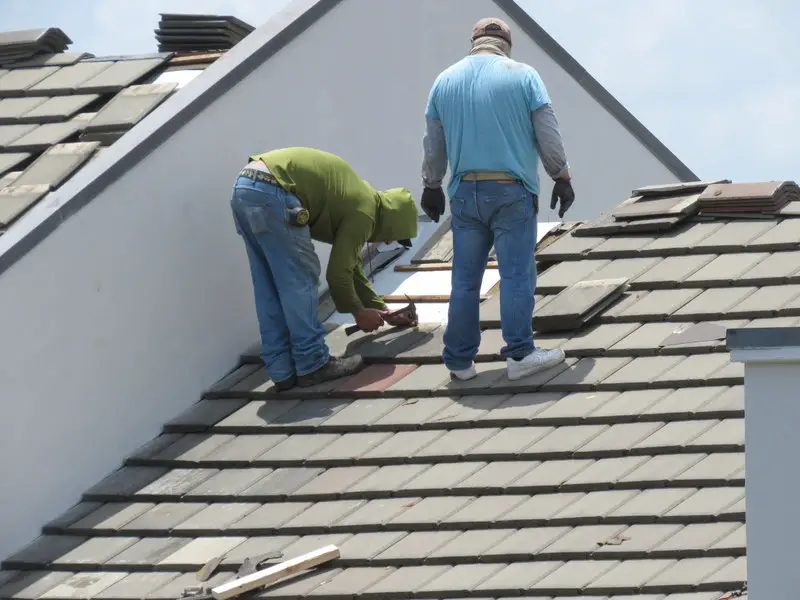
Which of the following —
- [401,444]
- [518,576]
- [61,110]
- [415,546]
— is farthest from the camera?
[61,110]

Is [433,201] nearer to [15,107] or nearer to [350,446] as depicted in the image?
[350,446]

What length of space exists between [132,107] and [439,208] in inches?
78.9

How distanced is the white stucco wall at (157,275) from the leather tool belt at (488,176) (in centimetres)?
173

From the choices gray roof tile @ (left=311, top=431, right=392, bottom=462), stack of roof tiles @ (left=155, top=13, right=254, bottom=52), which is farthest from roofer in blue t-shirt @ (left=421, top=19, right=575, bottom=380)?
stack of roof tiles @ (left=155, top=13, right=254, bottom=52)

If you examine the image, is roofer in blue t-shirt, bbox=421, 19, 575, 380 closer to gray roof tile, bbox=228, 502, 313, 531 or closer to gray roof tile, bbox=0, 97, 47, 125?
gray roof tile, bbox=228, 502, 313, 531

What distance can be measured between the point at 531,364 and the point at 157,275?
7.11 feet

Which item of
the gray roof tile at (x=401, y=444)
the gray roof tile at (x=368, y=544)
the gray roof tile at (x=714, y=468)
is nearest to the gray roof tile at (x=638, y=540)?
the gray roof tile at (x=714, y=468)

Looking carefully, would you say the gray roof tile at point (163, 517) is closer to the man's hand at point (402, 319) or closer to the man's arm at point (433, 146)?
the man's hand at point (402, 319)

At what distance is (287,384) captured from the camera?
890 cm

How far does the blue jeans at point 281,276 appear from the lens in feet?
28.8

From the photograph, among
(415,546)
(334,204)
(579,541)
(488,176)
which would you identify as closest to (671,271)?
(488,176)

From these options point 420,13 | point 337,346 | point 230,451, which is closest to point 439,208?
point 337,346

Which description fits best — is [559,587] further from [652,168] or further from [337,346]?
[652,168]

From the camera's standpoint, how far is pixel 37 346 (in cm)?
836
